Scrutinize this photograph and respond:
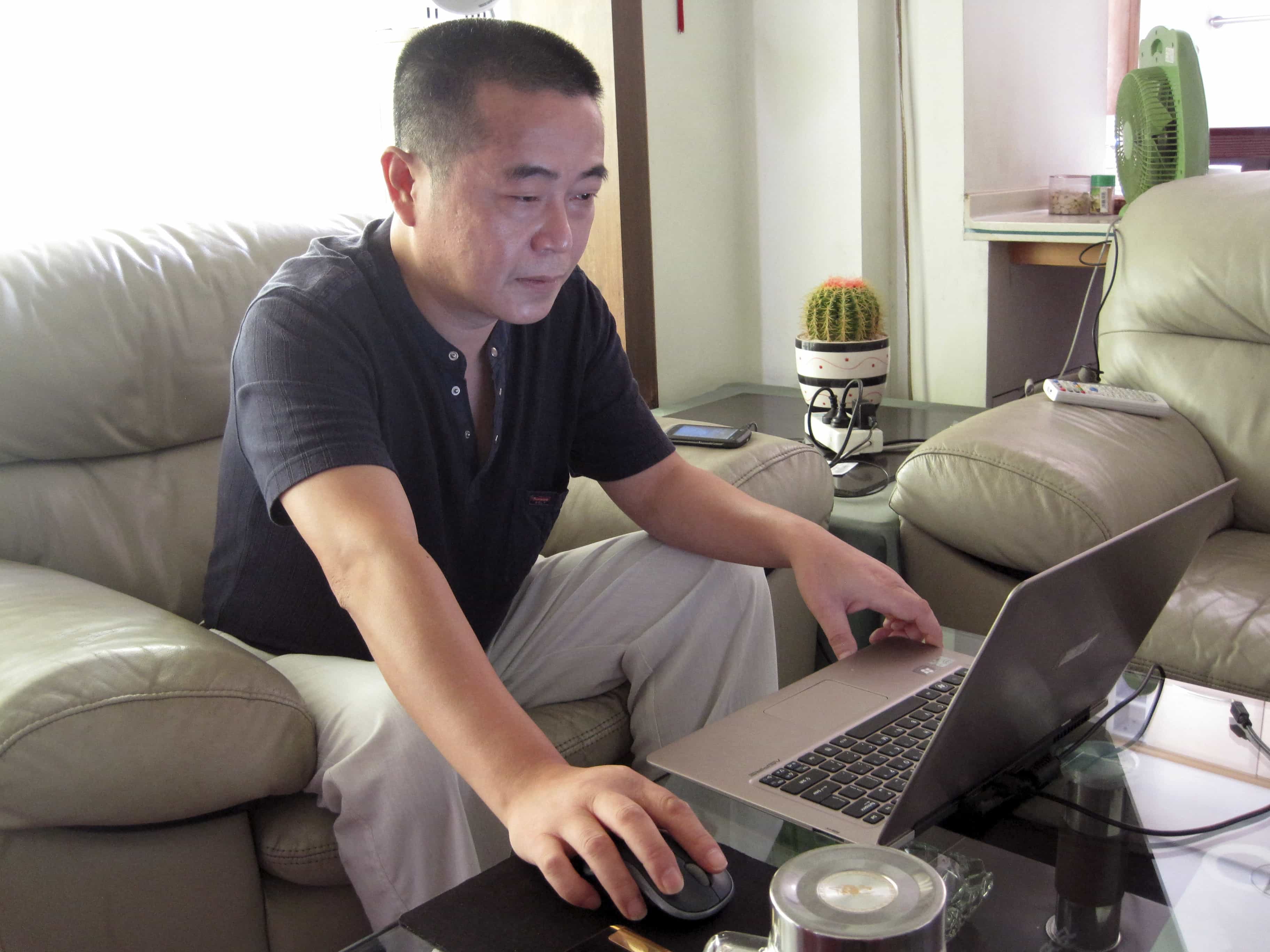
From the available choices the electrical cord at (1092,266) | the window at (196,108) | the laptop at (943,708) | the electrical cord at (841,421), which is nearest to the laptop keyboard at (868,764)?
the laptop at (943,708)

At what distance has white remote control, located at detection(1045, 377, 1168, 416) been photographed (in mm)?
1688

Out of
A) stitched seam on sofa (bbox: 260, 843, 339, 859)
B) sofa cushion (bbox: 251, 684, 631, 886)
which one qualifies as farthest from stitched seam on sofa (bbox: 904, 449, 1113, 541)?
stitched seam on sofa (bbox: 260, 843, 339, 859)

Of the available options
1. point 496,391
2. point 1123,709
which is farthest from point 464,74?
point 1123,709

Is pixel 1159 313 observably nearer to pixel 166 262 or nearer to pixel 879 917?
pixel 166 262

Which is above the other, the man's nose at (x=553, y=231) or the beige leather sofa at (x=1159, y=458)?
the man's nose at (x=553, y=231)

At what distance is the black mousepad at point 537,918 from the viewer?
2.10 feet

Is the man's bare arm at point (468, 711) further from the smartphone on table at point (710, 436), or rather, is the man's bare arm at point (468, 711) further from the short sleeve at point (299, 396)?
the smartphone on table at point (710, 436)

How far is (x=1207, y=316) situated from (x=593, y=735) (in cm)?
118

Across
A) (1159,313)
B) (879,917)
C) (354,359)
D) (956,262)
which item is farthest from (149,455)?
(956,262)

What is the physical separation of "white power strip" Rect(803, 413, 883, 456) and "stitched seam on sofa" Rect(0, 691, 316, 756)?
1144 mm

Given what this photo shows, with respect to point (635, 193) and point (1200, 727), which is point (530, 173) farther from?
point (635, 193)

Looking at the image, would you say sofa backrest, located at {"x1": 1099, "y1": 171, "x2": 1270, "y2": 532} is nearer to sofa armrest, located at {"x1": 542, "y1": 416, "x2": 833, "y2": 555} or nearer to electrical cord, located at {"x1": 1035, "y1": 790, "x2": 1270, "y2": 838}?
sofa armrest, located at {"x1": 542, "y1": 416, "x2": 833, "y2": 555}

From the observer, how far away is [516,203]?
103 centimetres

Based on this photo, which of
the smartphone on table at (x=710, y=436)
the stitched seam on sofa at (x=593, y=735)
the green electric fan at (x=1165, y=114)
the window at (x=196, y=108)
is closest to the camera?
the stitched seam on sofa at (x=593, y=735)
